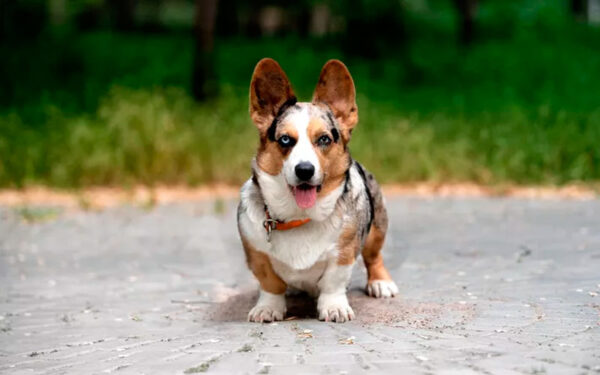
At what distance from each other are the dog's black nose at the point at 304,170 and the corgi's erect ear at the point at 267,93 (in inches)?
20.0

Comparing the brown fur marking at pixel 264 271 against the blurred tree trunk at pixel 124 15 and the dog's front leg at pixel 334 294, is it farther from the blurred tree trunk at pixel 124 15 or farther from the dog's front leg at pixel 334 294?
the blurred tree trunk at pixel 124 15

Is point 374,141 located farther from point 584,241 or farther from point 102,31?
point 102,31

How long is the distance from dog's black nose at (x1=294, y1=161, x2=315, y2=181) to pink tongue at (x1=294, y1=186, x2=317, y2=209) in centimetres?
19

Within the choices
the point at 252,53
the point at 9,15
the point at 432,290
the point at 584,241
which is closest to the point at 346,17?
the point at 252,53

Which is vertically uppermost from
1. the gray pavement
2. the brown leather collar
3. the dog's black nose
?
the dog's black nose

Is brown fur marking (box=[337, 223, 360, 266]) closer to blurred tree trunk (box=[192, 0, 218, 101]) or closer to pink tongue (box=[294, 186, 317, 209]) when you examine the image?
pink tongue (box=[294, 186, 317, 209])

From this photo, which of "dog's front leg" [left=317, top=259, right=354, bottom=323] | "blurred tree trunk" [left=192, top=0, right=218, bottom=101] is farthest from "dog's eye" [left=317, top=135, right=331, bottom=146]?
"blurred tree trunk" [left=192, top=0, right=218, bottom=101]

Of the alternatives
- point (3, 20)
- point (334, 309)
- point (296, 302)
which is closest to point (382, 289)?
point (296, 302)

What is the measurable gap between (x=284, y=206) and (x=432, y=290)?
1.38 metres

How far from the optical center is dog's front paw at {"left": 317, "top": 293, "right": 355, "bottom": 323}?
467 cm

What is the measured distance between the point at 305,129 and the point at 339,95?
46cm

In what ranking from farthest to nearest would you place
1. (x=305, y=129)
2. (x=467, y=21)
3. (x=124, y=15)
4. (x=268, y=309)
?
(x=124, y=15) < (x=467, y=21) < (x=268, y=309) < (x=305, y=129)

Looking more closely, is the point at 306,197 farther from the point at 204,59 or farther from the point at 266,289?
the point at 204,59

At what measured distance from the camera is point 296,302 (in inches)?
209
